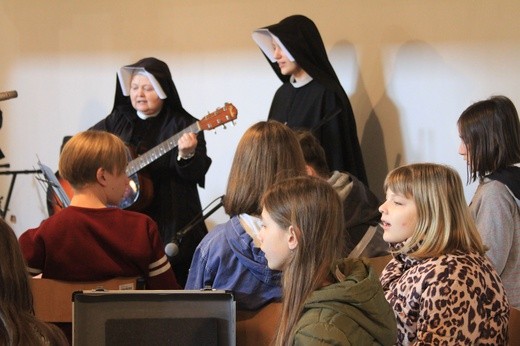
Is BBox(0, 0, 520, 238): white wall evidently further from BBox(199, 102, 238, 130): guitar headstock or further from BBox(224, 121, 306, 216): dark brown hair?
BBox(224, 121, 306, 216): dark brown hair

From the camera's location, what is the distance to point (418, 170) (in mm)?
2500

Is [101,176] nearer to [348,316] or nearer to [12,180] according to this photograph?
[348,316]

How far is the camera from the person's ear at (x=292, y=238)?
2055 millimetres

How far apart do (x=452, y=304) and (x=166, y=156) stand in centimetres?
234

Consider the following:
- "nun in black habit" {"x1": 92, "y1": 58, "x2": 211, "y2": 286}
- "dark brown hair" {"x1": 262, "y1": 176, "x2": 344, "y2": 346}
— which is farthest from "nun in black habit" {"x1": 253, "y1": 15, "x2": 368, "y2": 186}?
"dark brown hair" {"x1": 262, "y1": 176, "x2": 344, "y2": 346}

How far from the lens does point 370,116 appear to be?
5.02m

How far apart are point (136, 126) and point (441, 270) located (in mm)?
2564

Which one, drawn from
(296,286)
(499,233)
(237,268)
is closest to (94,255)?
(237,268)

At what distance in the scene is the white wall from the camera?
4594mm

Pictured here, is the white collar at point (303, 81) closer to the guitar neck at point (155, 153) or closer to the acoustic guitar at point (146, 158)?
the acoustic guitar at point (146, 158)

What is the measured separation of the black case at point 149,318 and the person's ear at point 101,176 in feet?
2.07

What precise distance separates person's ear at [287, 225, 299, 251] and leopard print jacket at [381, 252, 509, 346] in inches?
19.2

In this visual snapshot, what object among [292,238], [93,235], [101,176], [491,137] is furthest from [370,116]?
[292,238]

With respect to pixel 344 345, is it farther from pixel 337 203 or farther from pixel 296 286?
pixel 337 203
